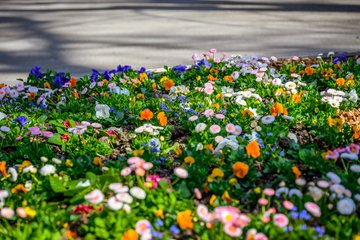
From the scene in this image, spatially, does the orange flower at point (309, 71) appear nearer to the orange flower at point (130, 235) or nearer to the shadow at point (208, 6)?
the orange flower at point (130, 235)

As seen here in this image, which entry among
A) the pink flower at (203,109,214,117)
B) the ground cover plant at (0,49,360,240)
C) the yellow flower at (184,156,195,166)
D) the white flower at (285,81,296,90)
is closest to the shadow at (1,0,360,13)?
the ground cover plant at (0,49,360,240)

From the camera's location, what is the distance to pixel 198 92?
3.96 meters

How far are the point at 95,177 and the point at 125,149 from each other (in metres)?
0.74

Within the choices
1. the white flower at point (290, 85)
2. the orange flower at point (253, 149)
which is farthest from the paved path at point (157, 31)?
the orange flower at point (253, 149)

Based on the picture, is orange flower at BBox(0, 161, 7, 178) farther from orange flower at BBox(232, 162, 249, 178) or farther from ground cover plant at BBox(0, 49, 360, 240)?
Answer: orange flower at BBox(232, 162, 249, 178)

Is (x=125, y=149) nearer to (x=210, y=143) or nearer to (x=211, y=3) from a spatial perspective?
(x=210, y=143)

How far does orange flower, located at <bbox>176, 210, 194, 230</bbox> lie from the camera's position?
206cm

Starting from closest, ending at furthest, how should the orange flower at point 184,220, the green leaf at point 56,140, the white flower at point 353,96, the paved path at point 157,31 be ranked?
1. the orange flower at point 184,220
2. the green leaf at point 56,140
3. the white flower at point 353,96
4. the paved path at point 157,31

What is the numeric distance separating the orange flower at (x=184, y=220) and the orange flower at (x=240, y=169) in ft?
1.57

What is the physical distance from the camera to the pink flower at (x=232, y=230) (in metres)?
1.96

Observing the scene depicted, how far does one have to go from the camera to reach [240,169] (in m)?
2.50

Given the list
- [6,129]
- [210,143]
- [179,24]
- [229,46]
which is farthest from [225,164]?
[179,24]

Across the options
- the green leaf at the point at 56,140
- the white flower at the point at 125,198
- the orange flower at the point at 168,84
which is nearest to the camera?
the white flower at the point at 125,198

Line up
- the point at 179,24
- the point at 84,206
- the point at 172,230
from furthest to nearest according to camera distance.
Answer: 1. the point at 179,24
2. the point at 84,206
3. the point at 172,230
